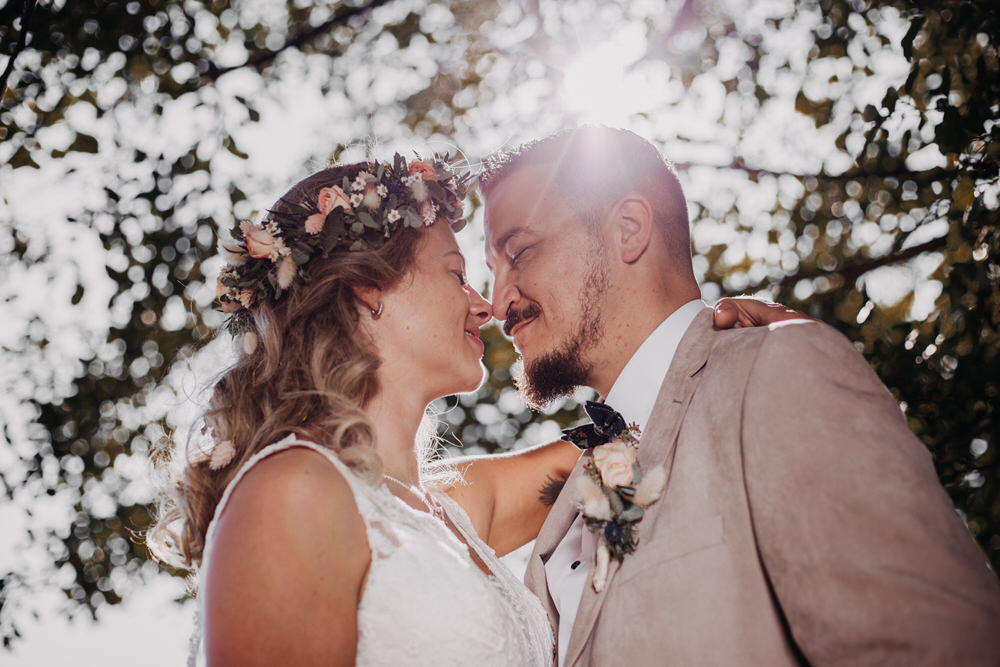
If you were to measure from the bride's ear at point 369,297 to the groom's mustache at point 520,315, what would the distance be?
1.89 ft

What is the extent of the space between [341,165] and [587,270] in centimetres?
119

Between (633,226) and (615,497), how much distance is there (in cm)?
126

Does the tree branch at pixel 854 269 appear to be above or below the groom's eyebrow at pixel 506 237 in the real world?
below

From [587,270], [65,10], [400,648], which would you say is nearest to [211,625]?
[400,648]

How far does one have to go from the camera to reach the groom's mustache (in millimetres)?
3072

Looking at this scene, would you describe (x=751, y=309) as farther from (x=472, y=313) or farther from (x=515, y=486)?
(x=515, y=486)

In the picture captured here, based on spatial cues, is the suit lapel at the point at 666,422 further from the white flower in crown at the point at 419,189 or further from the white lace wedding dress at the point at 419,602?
the white flower in crown at the point at 419,189

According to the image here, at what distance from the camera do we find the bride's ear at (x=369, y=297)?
9.64ft

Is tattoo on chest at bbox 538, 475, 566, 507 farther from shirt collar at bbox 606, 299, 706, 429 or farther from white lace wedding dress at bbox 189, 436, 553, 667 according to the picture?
white lace wedding dress at bbox 189, 436, 553, 667

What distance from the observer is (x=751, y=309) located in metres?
2.58

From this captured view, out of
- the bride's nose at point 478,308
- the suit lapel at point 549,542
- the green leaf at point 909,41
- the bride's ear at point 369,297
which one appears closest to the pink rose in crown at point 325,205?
the bride's ear at point 369,297

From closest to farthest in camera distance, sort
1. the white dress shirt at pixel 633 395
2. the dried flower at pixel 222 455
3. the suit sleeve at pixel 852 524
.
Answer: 1. the suit sleeve at pixel 852 524
2. the dried flower at pixel 222 455
3. the white dress shirt at pixel 633 395

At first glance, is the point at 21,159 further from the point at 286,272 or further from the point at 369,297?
the point at 369,297

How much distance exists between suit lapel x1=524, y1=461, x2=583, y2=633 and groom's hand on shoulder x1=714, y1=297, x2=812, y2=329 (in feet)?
2.69
